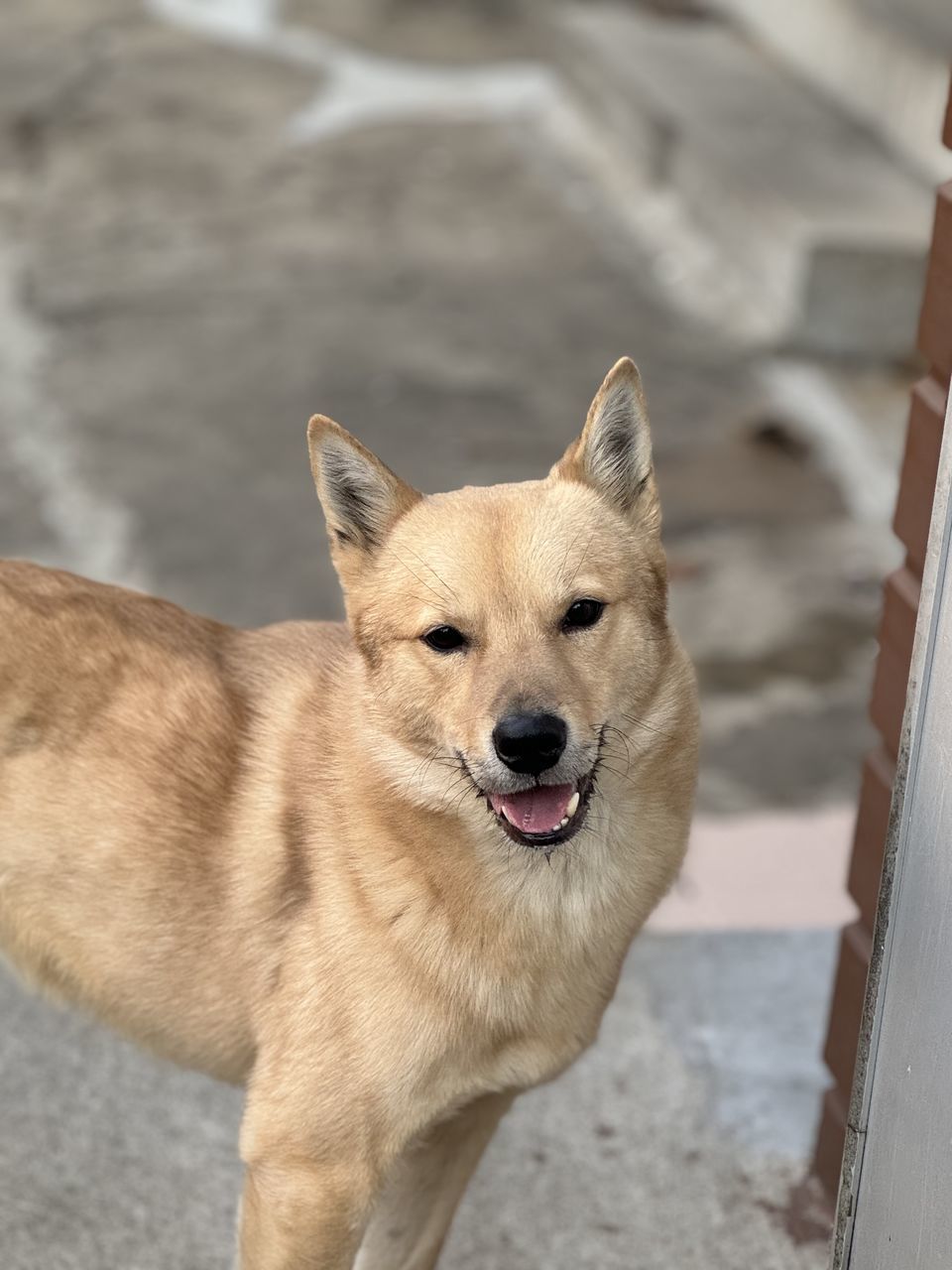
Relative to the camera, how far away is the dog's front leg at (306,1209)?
8.73 ft

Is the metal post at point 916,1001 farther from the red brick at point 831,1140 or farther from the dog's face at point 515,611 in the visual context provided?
the red brick at point 831,1140

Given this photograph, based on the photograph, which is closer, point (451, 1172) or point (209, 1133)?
point (451, 1172)

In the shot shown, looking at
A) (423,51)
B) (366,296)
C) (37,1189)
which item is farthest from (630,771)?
(423,51)

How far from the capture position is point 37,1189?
3383 millimetres

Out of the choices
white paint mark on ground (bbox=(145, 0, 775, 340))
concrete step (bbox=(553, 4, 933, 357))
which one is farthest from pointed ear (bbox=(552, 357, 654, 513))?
white paint mark on ground (bbox=(145, 0, 775, 340))

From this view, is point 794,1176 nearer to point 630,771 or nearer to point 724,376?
point 630,771

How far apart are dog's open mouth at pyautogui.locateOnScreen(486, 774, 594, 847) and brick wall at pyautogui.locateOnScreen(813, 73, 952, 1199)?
2.42 feet

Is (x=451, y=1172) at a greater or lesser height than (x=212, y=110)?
greater

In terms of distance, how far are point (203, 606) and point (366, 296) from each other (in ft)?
8.73

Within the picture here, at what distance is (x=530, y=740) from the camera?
2504mm

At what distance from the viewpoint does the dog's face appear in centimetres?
255

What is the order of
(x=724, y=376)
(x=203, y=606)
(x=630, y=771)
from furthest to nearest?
1. (x=724, y=376)
2. (x=203, y=606)
3. (x=630, y=771)

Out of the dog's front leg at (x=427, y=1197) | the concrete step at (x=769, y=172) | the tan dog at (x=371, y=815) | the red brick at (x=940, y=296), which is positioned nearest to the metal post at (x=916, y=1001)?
the tan dog at (x=371, y=815)

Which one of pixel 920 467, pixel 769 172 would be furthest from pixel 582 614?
pixel 769 172
